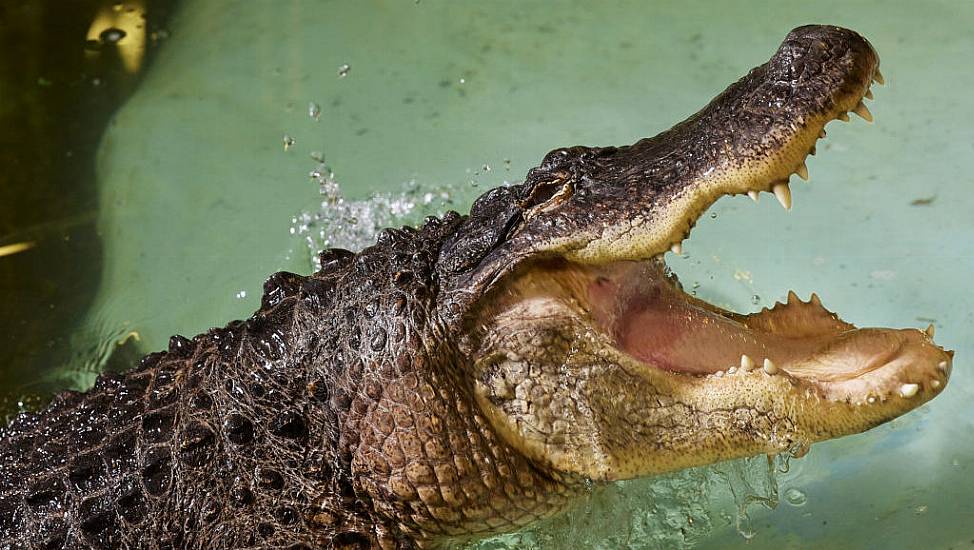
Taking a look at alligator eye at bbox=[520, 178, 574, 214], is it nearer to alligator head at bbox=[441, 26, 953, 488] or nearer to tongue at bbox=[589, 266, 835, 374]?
alligator head at bbox=[441, 26, 953, 488]

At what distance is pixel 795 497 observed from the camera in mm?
2541

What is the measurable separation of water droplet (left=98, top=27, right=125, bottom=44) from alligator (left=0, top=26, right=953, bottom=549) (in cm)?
265

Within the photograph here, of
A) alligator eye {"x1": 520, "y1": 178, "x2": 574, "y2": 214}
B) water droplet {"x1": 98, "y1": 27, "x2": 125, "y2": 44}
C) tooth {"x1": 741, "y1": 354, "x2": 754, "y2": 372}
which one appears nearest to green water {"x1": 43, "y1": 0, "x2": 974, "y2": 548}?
water droplet {"x1": 98, "y1": 27, "x2": 125, "y2": 44}

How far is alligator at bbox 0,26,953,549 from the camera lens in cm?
181

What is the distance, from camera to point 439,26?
4129 millimetres

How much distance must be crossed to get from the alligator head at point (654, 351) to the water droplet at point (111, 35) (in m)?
2.81

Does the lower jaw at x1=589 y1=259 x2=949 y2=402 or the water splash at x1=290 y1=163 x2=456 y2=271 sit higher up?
the lower jaw at x1=589 y1=259 x2=949 y2=402

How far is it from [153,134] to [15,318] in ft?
3.09

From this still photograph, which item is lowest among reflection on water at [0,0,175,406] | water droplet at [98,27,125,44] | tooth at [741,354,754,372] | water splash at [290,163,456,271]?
reflection on water at [0,0,175,406]

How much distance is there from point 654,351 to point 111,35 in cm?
316

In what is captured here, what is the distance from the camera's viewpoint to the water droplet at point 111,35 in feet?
13.6

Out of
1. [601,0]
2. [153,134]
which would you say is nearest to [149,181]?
[153,134]

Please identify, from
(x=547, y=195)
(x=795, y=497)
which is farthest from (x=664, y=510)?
(x=547, y=195)

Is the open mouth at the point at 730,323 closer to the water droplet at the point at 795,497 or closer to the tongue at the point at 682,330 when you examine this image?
the tongue at the point at 682,330
